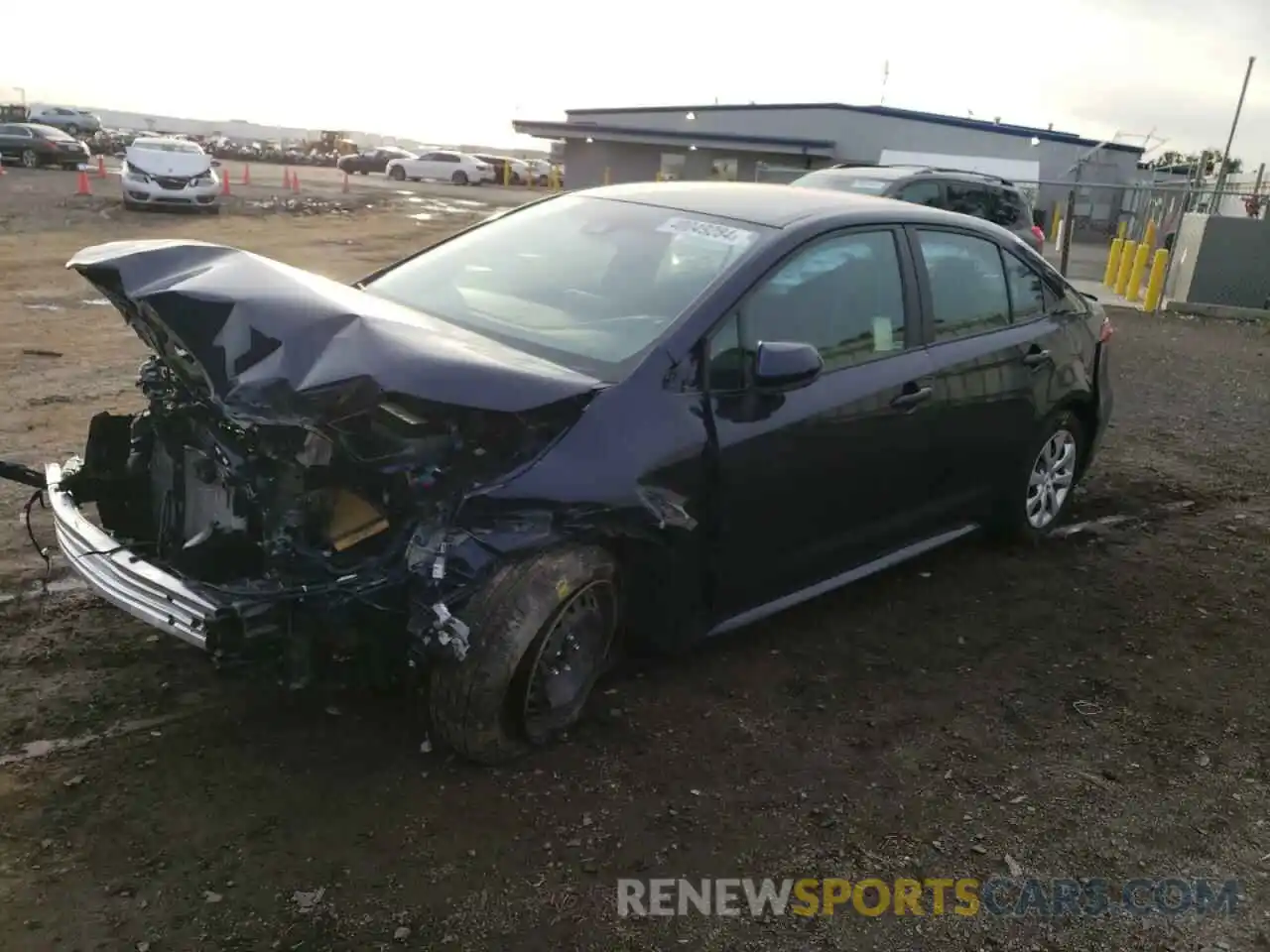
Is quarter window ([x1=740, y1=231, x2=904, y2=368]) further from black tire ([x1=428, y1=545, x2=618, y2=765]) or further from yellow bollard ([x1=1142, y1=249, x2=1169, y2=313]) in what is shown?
yellow bollard ([x1=1142, y1=249, x2=1169, y2=313])

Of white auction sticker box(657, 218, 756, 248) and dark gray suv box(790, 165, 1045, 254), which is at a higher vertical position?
white auction sticker box(657, 218, 756, 248)

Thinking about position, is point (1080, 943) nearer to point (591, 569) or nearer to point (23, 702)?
point (591, 569)

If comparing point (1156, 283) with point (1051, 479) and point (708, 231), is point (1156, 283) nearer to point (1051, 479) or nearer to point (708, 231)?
point (1051, 479)

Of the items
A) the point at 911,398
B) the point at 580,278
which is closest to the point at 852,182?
the point at 911,398

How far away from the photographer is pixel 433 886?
277 cm

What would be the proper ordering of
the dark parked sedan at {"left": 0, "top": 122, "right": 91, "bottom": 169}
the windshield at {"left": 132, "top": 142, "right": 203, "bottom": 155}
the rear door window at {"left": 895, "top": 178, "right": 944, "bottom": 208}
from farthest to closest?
the dark parked sedan at {"left": 0, "top": 122, "right": 91, "bottom": 169}, the windshield at {"left": 132, "top": 142, "right": 203, "bottom": 155}, the rear door window at {"left": 895, "top": 178, "right": 944, "bottom": 208}

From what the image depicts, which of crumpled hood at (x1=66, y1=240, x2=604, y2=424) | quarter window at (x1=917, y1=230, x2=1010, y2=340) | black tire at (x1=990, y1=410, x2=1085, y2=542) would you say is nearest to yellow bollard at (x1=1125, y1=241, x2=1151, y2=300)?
black tire at (x1=990, y1=410, x2=1085, y2=542)

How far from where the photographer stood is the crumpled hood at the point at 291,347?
2.90 m

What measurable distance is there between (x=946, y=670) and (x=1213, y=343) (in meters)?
11.4

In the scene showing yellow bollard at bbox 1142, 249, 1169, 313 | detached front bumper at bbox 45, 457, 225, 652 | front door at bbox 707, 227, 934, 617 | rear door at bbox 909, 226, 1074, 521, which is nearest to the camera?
detached front bumper at bbox 45, 457, 225, 652

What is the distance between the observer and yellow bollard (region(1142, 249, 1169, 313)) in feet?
53.6

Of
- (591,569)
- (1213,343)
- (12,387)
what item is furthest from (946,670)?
(1213,343)

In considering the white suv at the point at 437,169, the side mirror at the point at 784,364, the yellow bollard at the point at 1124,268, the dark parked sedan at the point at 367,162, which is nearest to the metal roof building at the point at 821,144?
the white suv at the point at 437,169

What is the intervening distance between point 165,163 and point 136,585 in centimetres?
2018
